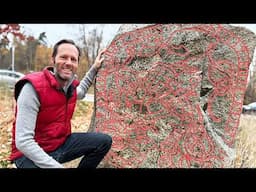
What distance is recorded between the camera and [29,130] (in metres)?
2.19

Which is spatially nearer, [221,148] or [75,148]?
[75,148]

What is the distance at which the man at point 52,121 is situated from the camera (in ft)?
7.17

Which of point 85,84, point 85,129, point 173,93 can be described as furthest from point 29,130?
point 85,129

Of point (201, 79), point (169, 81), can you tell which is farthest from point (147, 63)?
point (201, 79)

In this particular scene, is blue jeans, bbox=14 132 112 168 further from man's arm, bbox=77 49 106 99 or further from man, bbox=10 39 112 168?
man's arm, bbox=77 49 106 99

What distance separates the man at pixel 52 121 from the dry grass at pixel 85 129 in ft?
4.53

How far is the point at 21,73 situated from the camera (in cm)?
454

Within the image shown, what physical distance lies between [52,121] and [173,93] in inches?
41.4

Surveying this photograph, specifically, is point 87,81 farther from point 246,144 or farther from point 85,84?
point 246,144

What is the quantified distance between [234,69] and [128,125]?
984mm

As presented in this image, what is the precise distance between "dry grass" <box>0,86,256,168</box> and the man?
138 cm

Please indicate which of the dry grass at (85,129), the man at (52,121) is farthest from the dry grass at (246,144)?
the man at (52,121)

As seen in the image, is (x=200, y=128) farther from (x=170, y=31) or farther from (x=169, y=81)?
(x=170, y=31)

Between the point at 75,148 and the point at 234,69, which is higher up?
the point at 234,69
